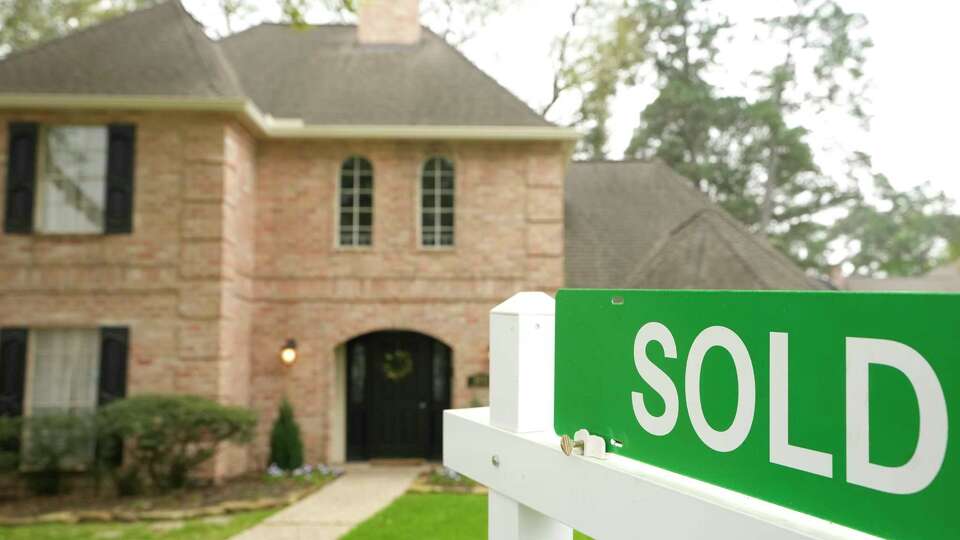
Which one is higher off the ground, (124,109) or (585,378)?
(124,109)

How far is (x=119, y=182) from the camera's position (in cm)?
1003

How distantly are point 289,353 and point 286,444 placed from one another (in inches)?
60.3

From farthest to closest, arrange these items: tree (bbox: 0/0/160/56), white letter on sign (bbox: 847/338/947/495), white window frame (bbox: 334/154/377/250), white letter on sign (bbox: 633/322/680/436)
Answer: tree (bbox: 0/0/160/56)
white window frame (bbox: 334/154/377/250)
white letter on sign (bbox: 633/322/680/436)
white letter on sign (bbox: 847/338/947/495)

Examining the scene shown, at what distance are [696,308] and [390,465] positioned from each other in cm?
1115

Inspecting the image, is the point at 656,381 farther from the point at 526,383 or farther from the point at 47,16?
the point at 47,16

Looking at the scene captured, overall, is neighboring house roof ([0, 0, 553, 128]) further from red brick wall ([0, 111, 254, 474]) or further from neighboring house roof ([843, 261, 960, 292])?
neighboring house roof ([843, 261, 960, 292])

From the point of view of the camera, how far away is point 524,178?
1163 cm

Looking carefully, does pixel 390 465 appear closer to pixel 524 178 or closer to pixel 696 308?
pixel 524 178

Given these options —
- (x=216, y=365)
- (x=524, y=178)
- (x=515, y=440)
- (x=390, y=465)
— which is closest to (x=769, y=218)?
(x=524, y=178)

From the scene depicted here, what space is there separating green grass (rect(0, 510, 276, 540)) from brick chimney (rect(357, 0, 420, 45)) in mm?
9813

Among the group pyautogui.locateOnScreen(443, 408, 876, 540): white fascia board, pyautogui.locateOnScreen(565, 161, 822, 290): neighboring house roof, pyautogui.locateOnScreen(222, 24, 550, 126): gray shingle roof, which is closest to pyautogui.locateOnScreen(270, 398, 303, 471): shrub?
pyautogui.locateOnScreen(222, 24, 550, 126): gray shingle roof

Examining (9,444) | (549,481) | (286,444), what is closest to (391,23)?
(286,444)

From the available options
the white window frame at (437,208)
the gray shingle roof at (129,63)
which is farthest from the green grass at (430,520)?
the gray shingle roof at (129,63)

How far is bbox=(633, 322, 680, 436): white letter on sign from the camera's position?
1056 mm
